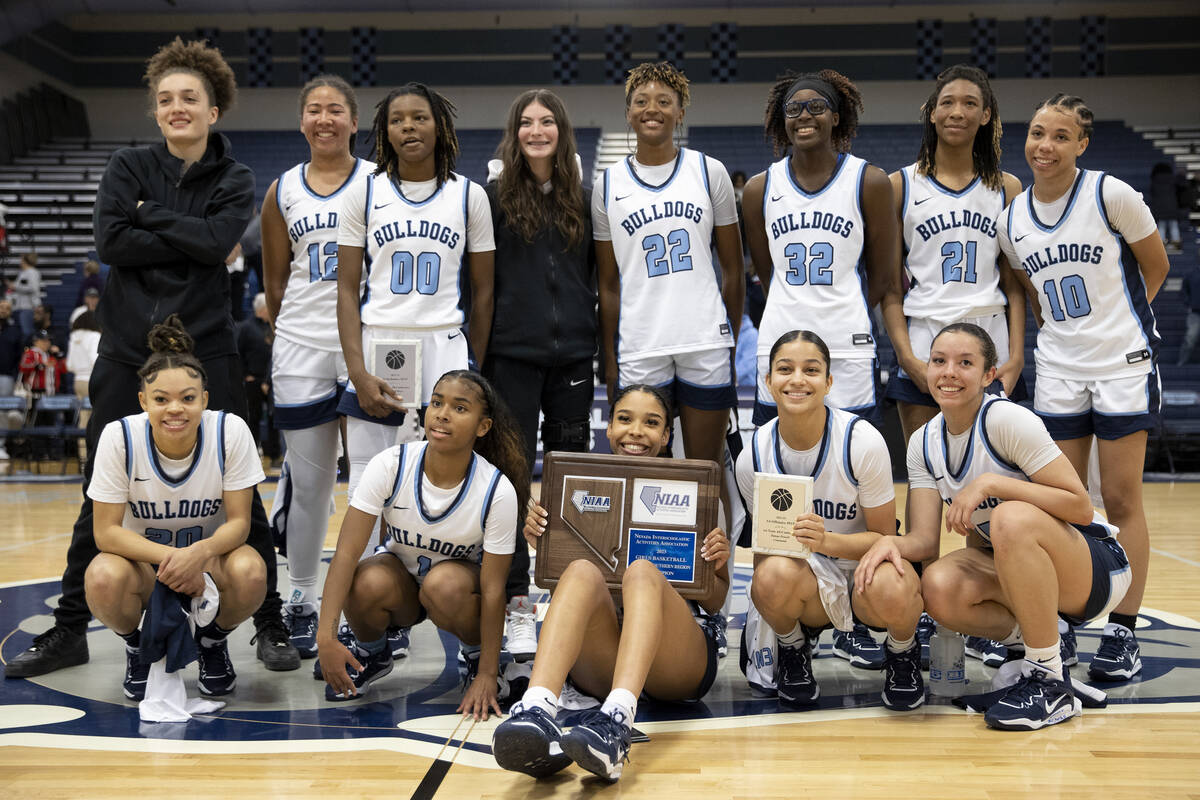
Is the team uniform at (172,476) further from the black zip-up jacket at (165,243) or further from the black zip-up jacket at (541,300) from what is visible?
the black zip-up jacket at (541,300)

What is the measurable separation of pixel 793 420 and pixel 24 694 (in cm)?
238

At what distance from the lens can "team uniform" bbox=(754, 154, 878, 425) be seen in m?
3.41

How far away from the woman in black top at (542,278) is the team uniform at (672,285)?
0.13 m

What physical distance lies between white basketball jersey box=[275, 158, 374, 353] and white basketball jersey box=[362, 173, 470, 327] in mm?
240

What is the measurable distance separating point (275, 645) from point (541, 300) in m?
1.42

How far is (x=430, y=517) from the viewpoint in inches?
119

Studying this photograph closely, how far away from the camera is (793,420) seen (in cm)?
301

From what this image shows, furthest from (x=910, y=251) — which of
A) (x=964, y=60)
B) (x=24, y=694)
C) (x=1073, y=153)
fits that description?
(x=964, y=60)

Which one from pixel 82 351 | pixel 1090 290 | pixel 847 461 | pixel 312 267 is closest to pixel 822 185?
pixel 1090 290

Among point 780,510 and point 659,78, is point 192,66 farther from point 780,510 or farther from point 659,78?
point 780,510

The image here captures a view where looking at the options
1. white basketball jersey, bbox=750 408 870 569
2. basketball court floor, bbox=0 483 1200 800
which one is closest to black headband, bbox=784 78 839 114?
white basketball jersey, bbox=750 408 870 569

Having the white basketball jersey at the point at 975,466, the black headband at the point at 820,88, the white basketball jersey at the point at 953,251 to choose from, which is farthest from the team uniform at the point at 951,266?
the white basketball jersey at the point at 975,466

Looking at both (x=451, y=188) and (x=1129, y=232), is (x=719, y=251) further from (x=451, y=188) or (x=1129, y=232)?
(x=1129, y=232)

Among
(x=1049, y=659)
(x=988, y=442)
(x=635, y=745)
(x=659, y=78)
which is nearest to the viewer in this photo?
(x=635, y=745)
